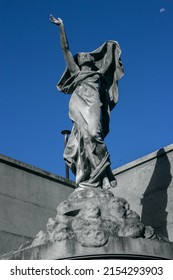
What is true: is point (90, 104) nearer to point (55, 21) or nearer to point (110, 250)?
point (55, 21)

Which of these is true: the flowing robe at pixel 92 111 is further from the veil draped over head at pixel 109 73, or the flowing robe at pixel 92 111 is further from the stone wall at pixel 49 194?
the stone wall at pixel 49 194

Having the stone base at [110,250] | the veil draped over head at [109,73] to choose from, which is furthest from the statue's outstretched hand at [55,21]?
the stone base at [110,250]

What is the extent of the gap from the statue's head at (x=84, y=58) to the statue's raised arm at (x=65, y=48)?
0.12 metres

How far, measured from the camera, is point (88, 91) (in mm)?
8758

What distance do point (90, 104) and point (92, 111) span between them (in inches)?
7.3

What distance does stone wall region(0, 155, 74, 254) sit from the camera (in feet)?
33.5

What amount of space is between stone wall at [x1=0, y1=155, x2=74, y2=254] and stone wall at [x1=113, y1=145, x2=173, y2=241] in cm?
169

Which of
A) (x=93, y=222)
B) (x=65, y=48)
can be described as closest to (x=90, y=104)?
(x=65, y=48)

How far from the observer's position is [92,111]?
842 centimetres

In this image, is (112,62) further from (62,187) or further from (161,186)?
(62,187)

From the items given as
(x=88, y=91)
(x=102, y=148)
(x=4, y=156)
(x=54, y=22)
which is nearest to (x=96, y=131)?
(x=102, y=148)

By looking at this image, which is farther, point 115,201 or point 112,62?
point 112,62

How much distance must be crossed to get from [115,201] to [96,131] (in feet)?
4.52
